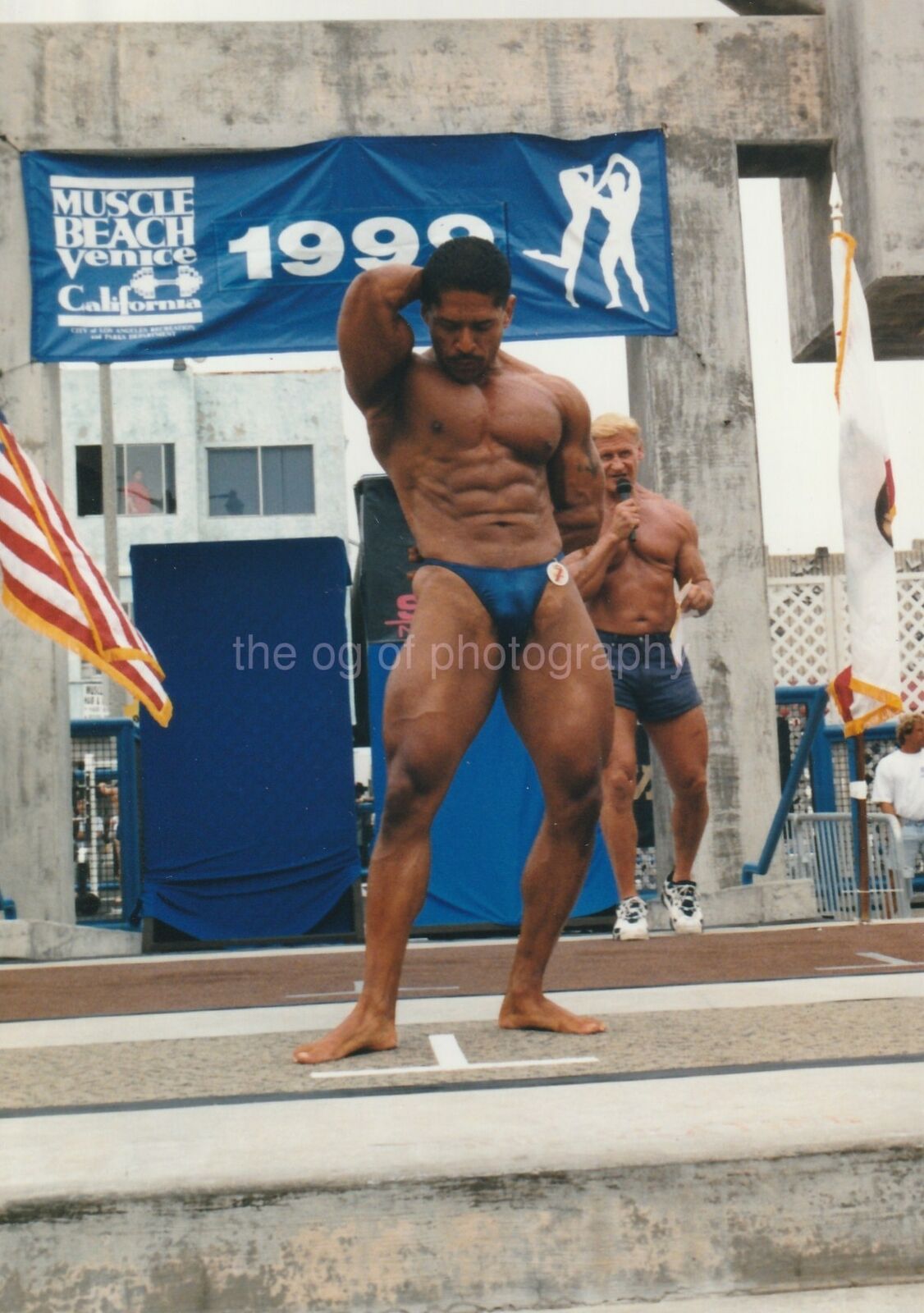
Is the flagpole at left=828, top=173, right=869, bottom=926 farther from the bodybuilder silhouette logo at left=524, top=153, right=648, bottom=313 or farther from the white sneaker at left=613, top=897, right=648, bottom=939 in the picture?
the bodybuilder silhouette logo at left=524, top=153, right=648, bottom=313

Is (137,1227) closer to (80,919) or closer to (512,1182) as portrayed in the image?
(512,1182)

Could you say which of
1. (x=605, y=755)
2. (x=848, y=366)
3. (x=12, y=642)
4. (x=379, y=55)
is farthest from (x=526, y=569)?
(x=379, y=55)

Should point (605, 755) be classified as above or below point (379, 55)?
below

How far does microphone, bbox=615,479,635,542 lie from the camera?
690 cm

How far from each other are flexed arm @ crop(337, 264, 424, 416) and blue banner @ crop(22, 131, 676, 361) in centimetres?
560

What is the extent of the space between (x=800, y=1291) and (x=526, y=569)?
186cm

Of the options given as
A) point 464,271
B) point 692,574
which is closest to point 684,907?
point 692,574

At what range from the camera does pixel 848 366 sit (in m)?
6.60

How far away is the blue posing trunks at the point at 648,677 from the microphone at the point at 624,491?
445 millimetres

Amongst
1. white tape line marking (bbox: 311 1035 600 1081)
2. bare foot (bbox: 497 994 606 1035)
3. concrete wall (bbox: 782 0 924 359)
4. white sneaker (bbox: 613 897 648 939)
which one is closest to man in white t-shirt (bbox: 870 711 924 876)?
concrete wall (bbox: 782 0 924 359)

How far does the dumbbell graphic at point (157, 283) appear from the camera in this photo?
29.5ft

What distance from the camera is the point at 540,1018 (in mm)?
3627

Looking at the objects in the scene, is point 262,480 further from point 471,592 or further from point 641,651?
point 471,592

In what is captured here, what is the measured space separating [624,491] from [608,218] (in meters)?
2.89
